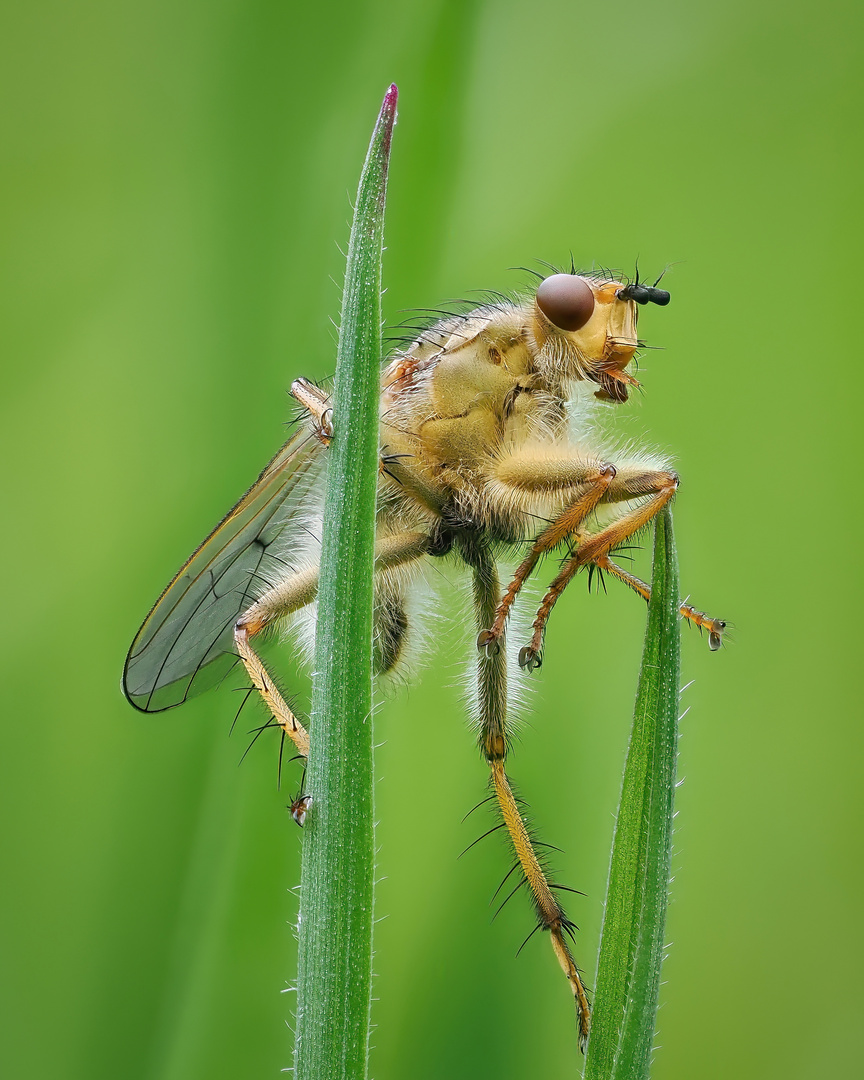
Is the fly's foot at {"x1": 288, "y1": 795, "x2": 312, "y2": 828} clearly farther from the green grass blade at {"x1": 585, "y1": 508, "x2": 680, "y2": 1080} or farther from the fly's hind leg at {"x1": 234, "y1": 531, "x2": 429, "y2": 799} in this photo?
the fly's hind leg at {"x1": 234, "y1": 531, "x2": 429, "y2": 799}

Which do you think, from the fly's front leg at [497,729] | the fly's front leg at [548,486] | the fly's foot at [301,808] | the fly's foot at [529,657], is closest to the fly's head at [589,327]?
the fly's front leg at [548,486]

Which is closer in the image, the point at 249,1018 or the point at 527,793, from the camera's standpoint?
the point at 249,1018

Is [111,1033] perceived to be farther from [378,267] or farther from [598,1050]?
[378,267]

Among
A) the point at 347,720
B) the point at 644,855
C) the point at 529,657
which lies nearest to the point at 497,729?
the point at 529,657

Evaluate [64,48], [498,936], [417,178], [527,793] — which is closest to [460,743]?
[527,793]

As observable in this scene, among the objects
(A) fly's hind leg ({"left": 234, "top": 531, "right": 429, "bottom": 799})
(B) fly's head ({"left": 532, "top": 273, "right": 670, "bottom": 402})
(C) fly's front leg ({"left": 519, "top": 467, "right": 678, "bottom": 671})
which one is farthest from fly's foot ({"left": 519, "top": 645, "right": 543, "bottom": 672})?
(B) fly's head ({"left": 532, "top": 273, "right": 670, "bottom": 402})

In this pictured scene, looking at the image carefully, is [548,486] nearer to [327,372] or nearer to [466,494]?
[466,494]

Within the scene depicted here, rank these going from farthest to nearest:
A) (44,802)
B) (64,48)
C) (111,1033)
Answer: (64,48)
(44,802)
(111,1033)
